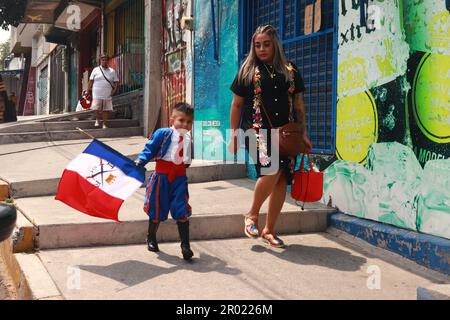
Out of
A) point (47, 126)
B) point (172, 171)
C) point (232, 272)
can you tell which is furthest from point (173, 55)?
point (232, 272)

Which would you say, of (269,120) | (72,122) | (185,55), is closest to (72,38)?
(72,122)

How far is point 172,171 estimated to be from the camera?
371 cm

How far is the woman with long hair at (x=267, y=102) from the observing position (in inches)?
153

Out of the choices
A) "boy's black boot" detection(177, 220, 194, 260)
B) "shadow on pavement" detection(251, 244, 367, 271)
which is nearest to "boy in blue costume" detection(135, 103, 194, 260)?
"boy's black boot" detection(177, 220, 194, 260)

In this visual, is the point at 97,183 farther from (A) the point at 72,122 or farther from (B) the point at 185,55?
(A) the point at 72,122

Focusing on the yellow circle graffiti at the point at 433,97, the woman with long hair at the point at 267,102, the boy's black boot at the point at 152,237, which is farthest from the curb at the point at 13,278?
the yellow circle graffiti at the point at 433,97

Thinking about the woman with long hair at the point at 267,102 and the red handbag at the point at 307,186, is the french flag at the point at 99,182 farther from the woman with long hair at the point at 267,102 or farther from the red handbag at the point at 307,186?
the red handbag at the point at 307,186

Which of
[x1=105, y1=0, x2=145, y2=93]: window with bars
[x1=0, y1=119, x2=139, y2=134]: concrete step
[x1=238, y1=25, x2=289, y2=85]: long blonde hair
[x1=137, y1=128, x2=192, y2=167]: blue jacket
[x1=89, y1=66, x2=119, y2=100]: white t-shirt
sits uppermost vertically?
[x1=105, y1=0, x2=145, y2=93]: window with bars

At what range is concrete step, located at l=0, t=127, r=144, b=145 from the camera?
9.52m

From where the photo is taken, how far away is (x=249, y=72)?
12.9 feet

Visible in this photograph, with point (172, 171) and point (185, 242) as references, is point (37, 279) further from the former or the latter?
point (172, 171)

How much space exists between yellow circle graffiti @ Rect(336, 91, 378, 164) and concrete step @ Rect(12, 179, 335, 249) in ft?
1.97

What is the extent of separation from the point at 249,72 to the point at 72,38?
52.4 ft

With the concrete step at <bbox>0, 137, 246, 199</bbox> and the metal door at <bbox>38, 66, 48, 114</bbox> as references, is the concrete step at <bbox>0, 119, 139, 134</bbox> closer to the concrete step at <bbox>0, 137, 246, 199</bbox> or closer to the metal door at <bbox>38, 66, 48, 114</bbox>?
the concrete step at <bbox>0, 137, 246, 199</bbox>
